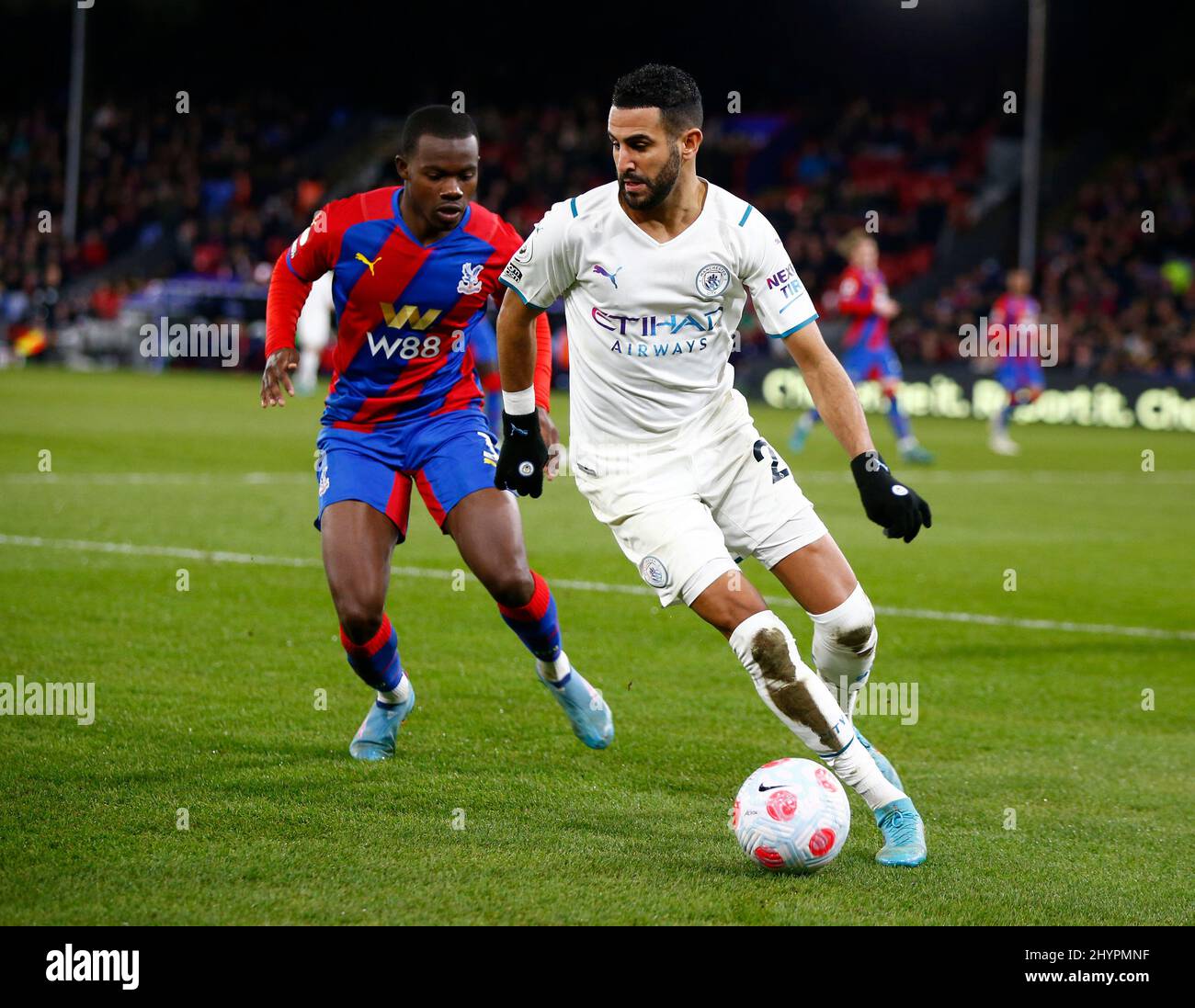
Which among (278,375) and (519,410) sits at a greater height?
(278,375)

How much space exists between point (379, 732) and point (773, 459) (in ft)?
5.98

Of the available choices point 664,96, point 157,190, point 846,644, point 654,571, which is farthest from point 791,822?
point 157,190

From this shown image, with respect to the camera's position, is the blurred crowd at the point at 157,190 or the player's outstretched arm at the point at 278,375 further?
the blurred crowd at the point at 157,190

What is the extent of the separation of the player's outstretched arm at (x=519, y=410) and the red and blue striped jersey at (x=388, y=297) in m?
0.74

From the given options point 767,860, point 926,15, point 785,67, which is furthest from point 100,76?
point 767,860

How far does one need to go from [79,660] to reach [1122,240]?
96.4 ft

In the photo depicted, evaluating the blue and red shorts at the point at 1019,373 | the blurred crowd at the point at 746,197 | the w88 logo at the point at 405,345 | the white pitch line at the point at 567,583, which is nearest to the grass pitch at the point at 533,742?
the white pitch line at the point at 567,583

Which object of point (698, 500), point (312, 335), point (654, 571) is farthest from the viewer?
point (312, 335)

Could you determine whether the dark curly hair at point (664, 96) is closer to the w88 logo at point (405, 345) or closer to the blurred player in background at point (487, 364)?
the blurred player in background at point (487, 364)

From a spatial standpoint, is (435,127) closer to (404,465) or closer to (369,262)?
(369,262)

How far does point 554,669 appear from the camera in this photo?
6.19 metres

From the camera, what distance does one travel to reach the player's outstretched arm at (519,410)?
5316 millimetres

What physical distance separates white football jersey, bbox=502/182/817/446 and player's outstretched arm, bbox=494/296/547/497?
0.39 feet

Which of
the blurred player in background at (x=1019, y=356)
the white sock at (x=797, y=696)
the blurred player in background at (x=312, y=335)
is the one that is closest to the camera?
the white sock at (x=797, y=696)
